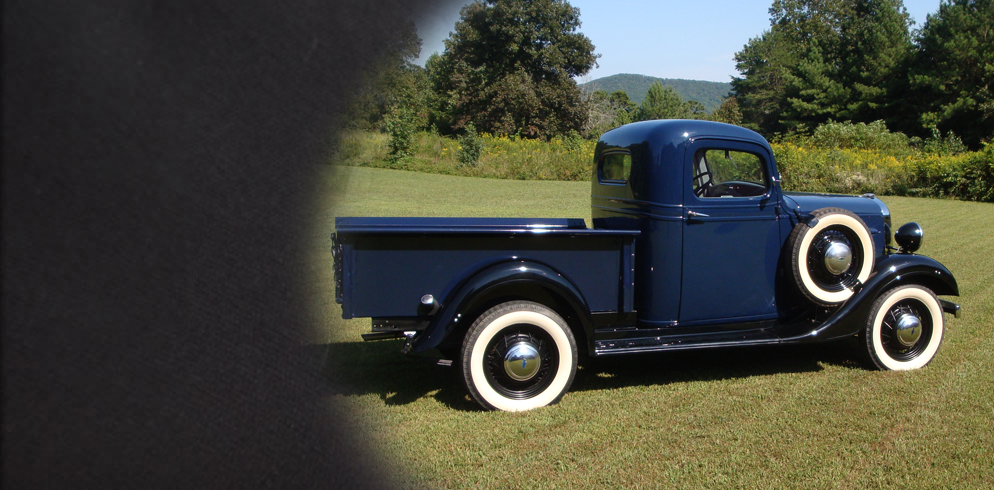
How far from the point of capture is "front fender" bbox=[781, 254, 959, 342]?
434 centimetres

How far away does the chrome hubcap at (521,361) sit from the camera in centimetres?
381

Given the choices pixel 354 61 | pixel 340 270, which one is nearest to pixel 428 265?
pixel 340 270

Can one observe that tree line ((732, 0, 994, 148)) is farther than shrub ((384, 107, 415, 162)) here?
Yes

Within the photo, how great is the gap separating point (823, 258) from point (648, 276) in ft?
3.91

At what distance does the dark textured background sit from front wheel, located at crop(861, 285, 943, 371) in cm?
347

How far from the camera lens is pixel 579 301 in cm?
391

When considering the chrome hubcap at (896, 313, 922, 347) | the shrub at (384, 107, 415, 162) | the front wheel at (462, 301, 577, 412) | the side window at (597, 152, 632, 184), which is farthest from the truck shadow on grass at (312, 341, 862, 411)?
the shrub at (384, 107, 415, 162)

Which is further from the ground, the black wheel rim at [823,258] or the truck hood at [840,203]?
the truck hood at [840,203]

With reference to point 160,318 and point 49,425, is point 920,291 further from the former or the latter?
point 49,425

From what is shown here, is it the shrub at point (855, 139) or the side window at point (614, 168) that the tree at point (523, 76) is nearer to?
the side window at point (614, 168)

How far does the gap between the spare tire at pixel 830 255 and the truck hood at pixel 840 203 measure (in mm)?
240

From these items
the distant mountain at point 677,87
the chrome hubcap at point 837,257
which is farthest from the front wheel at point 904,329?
the distant mountain at point 677,87

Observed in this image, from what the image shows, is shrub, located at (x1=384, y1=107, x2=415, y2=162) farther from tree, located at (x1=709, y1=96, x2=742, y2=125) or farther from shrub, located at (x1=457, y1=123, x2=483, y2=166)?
tree, located at (x1=709, y1=96, x2=742, y2=125)

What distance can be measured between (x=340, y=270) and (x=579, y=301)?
1.38 metres
